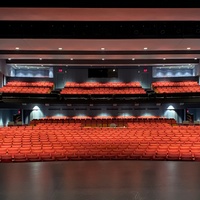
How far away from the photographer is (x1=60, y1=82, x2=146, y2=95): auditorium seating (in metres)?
16.3

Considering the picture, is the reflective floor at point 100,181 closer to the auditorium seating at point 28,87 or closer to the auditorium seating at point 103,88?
the auditorium seating at point 28,87

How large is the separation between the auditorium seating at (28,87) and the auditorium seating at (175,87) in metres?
6.17

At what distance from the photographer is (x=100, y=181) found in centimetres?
422

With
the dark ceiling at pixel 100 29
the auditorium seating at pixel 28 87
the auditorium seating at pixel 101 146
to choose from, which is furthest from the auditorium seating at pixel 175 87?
the auditorium seating at pixel 101 146

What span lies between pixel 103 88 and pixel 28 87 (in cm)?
434

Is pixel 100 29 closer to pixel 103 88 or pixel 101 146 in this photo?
pixel 101 146

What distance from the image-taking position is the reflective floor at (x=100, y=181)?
355 cm

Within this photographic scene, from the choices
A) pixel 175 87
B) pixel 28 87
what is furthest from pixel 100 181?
pixel 175 87

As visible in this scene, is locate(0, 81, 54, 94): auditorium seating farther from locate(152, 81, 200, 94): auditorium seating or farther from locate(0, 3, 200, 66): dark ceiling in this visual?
locate(152, 81, 200, 94): auditorium seating

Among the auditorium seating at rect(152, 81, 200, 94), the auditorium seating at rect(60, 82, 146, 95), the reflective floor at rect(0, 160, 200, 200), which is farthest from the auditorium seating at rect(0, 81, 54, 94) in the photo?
the reflective floor at rect(0, 160, 200, 200)

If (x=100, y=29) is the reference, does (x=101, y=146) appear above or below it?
below

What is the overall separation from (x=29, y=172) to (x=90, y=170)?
3.43 feet

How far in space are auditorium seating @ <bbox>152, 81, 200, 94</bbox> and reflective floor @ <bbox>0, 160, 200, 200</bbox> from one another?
10653 mm
